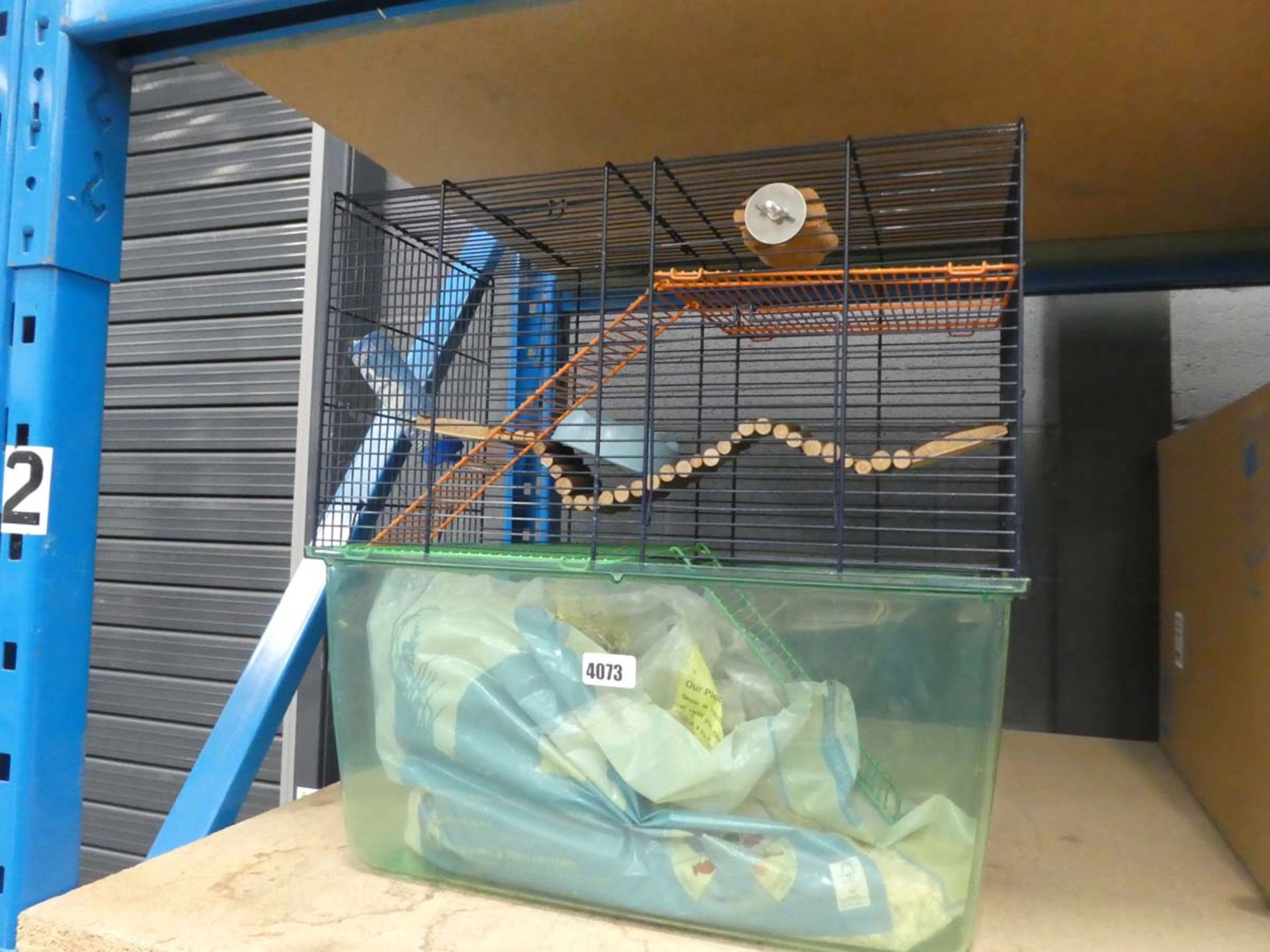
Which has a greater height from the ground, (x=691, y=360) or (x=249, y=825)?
(x=691, y=360)

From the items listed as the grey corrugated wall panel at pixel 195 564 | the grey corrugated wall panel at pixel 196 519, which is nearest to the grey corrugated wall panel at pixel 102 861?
the grey corrugated wall panel at pixel 195 564

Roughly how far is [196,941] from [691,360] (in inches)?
30.7

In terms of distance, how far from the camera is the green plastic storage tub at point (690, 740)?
22.5 inches

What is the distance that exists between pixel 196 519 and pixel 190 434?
0.20 meters

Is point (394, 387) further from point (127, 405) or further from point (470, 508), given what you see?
point (127, 405)

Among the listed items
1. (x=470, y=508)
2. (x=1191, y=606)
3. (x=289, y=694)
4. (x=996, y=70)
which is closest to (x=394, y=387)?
(x=470, y=508)

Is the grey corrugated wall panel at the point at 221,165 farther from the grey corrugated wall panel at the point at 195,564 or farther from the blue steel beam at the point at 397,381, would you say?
the blue steel beam at the point at 397,381

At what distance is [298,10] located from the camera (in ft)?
2.34

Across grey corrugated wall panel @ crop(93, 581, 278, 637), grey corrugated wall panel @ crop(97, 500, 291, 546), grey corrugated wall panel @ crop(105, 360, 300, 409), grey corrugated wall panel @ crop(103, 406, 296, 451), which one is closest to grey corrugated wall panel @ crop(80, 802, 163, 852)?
grey corrugated wall panel @ crop(93, 581, 278, 637)

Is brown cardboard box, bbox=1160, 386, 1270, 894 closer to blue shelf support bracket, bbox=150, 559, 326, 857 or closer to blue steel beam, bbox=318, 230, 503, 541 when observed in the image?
blue steel beam, bbox=318, 230, 503, 541

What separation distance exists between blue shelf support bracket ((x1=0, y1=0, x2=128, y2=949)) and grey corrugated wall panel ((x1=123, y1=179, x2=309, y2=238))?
1.23 metres

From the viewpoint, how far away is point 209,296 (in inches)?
79.3

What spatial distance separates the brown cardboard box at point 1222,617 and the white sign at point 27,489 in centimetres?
102

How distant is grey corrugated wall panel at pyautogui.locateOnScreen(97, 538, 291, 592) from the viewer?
189 cm
